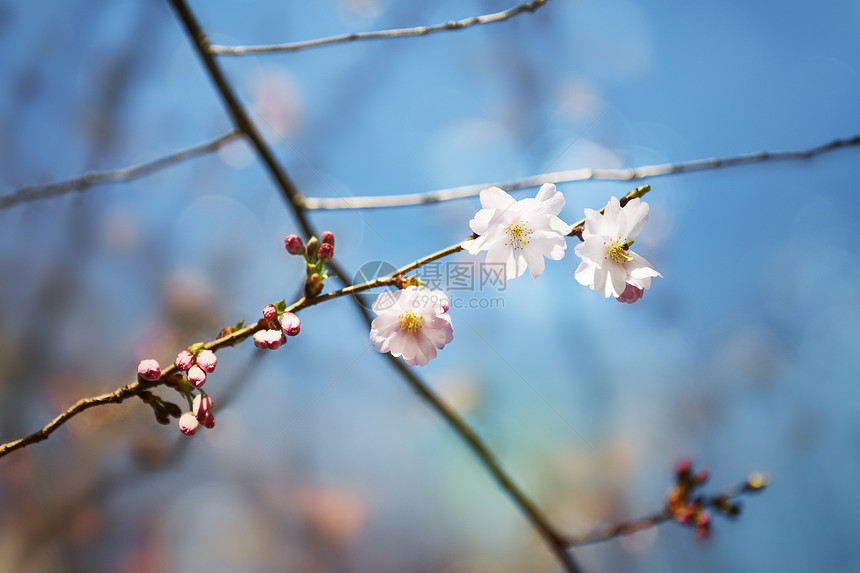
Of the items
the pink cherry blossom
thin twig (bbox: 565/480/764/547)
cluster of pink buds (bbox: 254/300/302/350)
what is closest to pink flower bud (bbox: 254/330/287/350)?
cluster of pink buds (bbox: 254/300/302/350)

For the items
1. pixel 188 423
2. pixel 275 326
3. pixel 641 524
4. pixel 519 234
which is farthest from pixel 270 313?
pixel 641 524

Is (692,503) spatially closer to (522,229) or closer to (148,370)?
(522,229)

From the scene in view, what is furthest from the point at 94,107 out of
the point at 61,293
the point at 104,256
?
the point at 61,293

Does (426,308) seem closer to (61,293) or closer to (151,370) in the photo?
(151,370)

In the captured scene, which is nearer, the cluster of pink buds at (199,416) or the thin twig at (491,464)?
the cluster of pink buds at (199,416)

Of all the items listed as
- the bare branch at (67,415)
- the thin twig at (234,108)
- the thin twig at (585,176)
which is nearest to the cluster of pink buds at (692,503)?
the thin twig at (585,176)

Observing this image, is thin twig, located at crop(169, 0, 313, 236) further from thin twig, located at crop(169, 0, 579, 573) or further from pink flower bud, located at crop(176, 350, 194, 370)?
pink flower bud, located at crop(176, 350, 194, 370)

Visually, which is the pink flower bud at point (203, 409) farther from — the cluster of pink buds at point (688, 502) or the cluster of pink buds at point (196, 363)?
the cluster of pink buds at point (688, 502)
